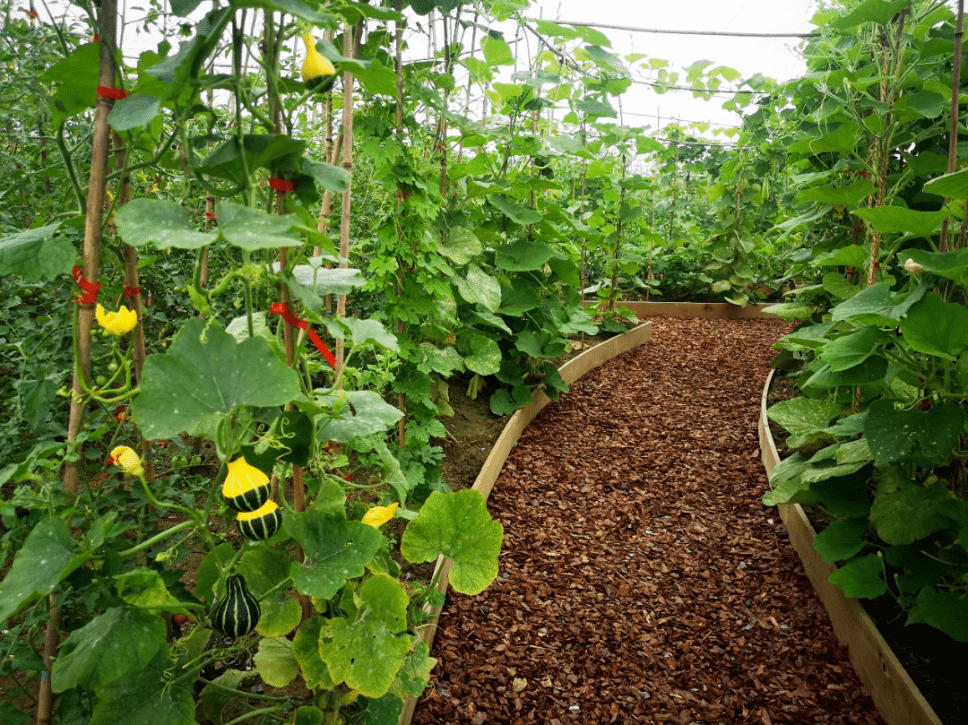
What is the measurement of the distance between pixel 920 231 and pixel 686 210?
7448 mm

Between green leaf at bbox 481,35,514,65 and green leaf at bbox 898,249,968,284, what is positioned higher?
green leaf at bbox 481,35,514,65

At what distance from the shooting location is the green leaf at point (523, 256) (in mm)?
3574

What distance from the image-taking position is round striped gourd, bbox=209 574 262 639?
1.04 meters

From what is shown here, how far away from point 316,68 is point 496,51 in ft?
7.07

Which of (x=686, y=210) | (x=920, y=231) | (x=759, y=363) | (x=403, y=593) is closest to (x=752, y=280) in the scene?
(x=759, y=363)

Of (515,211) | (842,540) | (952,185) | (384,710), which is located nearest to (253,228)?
(384,710)

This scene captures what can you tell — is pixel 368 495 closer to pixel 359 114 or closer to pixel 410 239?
pixel 410 239

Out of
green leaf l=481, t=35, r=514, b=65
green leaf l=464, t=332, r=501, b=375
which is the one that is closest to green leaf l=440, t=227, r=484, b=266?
green leaf l=464, t=332, r=501, b=375

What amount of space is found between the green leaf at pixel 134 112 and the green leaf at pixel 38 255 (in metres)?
0.32

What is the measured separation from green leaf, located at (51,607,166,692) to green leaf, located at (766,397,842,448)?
7.35 ft

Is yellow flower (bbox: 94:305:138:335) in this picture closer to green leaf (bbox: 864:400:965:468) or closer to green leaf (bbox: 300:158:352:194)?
green leaf (bbox: 300:158:352:194)

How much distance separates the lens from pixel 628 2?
7312 mm

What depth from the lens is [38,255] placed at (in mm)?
1126

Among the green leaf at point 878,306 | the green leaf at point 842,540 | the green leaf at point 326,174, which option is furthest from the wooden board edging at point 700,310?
the green leaf at point 326,174
